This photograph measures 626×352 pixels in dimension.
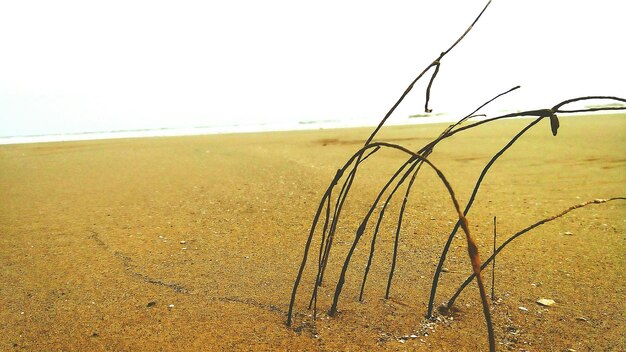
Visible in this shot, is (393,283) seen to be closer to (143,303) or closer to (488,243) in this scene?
(488,243)

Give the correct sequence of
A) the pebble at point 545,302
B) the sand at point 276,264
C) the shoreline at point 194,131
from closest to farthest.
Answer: the sand at point 276,264 < the pebble at point 545,302 < the shoreline at point 194,131

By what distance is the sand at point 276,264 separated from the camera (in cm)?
146

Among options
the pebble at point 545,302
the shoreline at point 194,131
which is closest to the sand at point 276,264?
the pebble at point 545,302

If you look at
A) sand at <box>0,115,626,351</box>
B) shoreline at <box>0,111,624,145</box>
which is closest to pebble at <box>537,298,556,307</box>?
A: sand at <box>0,115,626,351</box>

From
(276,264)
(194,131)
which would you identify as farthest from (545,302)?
(194,131)

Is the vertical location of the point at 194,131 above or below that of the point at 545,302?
above

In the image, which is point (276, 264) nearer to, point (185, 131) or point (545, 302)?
point (545, 302)

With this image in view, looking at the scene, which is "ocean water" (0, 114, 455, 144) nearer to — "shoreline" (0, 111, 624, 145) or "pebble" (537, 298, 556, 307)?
"shoreline" (0, 111, 624, 145)

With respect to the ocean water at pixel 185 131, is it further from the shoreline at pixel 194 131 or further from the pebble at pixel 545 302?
the pebble at pixel 545 302

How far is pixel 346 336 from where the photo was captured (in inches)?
56.2

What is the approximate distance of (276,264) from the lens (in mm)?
2070

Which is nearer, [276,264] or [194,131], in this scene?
[276,264]

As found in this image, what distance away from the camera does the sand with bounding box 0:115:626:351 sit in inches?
57.6

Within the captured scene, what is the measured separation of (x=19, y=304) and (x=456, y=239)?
6.10ft
